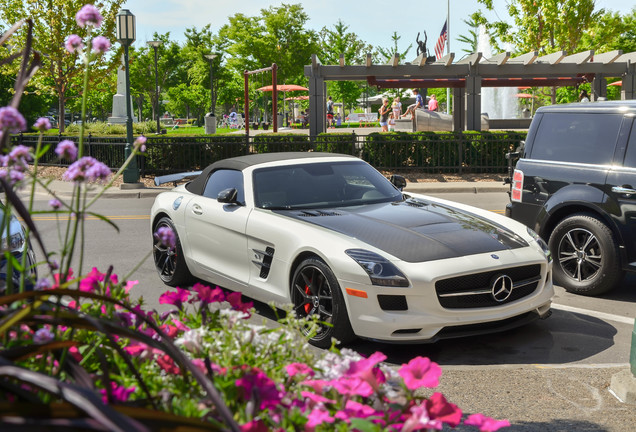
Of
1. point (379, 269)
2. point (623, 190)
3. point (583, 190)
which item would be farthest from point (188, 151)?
point (379, 269)

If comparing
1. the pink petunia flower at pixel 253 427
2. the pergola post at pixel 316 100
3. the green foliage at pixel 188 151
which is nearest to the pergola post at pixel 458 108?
the pergola post at pixel 316 100

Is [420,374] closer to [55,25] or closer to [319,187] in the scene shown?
[319,187]

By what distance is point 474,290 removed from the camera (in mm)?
5816

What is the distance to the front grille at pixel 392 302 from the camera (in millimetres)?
5637

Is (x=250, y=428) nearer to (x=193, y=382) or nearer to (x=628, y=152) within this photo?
(x=193, y=382)

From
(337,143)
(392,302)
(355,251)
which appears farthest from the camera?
(337,143)

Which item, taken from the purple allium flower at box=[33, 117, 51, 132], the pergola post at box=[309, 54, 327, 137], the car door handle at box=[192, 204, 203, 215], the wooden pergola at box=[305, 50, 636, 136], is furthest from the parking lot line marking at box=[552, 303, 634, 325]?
the pergola post at box=[309, 54, 327, 137]

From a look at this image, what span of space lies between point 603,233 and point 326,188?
2.74m

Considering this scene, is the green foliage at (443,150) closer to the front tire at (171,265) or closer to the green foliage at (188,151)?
the green foliage at (188,151)

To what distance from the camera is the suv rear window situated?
7.83 m

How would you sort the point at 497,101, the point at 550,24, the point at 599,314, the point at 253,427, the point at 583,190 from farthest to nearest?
the point at 497,101 < the point at 550,24 < the point at 583,190 < the point at 599,314 < the point at 253,427

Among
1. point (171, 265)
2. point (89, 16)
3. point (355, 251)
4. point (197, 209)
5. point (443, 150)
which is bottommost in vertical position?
point (171, 265)

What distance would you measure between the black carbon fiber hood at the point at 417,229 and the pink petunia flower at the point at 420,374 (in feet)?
11.7

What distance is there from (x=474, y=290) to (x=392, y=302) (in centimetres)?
64
